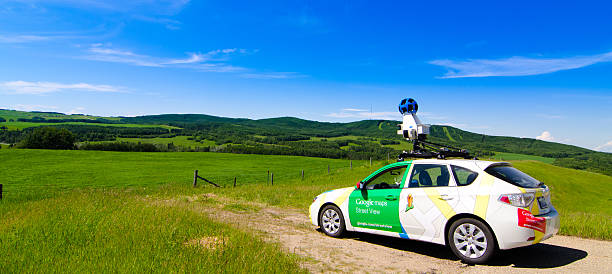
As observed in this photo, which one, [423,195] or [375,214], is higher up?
[423,195]

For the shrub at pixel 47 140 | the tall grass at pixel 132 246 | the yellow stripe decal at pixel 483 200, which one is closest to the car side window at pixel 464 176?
the yellow stripe decal at pixel 483 200

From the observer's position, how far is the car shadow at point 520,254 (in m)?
5.90

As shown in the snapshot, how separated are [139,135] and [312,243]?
15291 centimetres

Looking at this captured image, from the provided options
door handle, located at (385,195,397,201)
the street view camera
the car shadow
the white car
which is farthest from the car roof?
the car shadow

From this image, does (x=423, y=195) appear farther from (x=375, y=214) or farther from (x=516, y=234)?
(x=516, y=234)

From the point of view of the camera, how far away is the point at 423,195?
21.6 feet

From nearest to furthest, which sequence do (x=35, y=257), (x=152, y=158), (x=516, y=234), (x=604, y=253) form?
(x=35, y=257), (x=516, y=234), (x=604, y=253), (x=152, y=158)

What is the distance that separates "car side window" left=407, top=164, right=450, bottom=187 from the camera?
6578mm

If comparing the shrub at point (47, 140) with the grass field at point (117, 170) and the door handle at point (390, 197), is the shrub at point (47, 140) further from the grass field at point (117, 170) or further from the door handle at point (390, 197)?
the door handle at point (390, 197)

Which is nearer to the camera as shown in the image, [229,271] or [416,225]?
[229,271]

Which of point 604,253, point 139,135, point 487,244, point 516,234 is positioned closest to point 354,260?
point 487,244

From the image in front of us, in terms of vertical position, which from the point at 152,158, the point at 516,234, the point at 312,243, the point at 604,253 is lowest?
the point at 152,158

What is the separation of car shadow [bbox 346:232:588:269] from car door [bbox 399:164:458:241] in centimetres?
53

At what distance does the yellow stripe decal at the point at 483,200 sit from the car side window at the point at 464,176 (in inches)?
8.3
